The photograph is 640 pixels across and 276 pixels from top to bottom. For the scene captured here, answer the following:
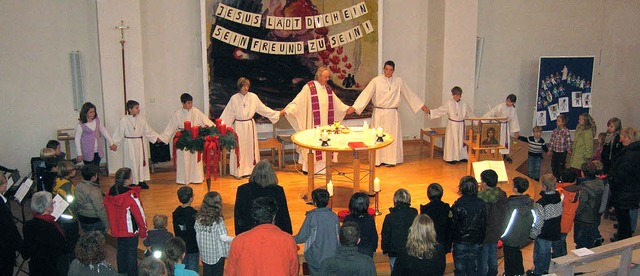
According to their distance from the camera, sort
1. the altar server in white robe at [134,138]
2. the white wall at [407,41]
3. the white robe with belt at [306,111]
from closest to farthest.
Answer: the altar server in white robe at [134,138]
the white robe with belt at [306,111]
the white wall at [407,41]

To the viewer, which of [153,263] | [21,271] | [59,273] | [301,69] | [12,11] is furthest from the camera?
[301,69]

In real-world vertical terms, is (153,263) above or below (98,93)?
below

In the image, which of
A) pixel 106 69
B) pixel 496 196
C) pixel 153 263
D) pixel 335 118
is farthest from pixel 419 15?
pixel 153 263

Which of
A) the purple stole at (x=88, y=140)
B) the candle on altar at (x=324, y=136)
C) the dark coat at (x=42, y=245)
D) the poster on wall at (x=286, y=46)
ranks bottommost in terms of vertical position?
the dark coat at (x=42, y=245)

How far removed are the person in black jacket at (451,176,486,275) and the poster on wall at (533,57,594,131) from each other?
7.22 metres

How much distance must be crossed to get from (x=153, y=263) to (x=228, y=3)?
7.58m

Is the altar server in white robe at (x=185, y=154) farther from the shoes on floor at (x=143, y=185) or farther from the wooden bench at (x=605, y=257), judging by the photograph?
the wooden bench at (x=605, y=257)

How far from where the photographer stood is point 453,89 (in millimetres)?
11492

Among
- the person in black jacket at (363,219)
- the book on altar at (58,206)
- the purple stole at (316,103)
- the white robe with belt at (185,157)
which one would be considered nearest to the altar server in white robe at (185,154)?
the white robe with belt at (185,157)

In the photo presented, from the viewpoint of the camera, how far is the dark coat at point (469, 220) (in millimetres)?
6266

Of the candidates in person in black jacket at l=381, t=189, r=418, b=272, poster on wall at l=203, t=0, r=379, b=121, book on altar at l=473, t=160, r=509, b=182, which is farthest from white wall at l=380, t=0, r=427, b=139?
person in black jacket at l=381, t=189, r=418, b=272

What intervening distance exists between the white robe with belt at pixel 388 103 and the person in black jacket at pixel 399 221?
5.32 metres

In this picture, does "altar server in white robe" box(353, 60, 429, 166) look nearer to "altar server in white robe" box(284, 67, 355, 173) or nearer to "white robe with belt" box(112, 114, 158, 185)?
"altar server in white robe" box(284, 67, 355, 173)

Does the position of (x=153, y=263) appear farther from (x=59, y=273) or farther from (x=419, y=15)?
(x=419, y=15)
